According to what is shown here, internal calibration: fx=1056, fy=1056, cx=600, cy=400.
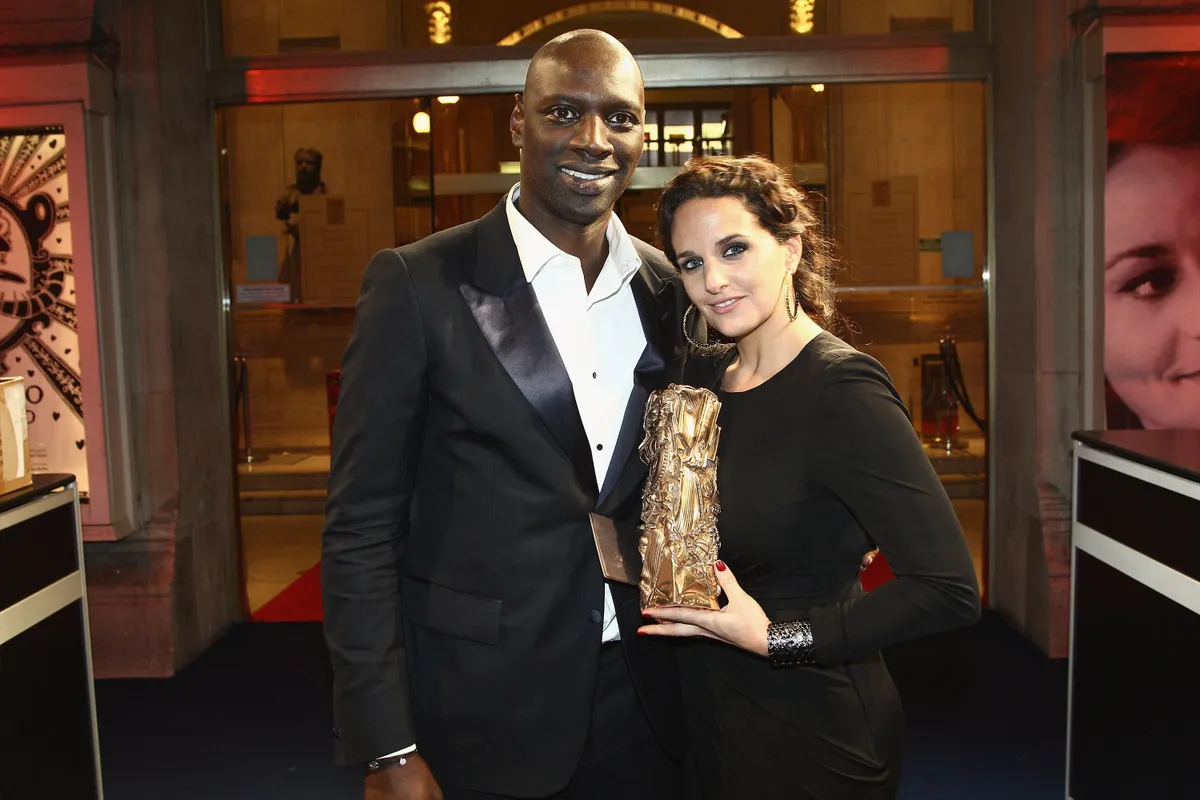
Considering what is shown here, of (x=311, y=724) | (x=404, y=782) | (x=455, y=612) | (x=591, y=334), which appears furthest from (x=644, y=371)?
(x=311, y=724)

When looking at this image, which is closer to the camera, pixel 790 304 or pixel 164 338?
pixel 790 304

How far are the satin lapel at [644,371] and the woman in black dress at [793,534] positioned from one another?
0.14 m

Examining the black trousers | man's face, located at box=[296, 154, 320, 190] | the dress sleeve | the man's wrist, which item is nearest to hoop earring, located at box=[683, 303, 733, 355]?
the dress sleeve

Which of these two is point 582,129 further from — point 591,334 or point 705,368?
point 705,368

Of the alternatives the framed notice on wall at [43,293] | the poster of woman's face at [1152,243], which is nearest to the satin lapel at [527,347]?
the framed notice on wall at [43,293]

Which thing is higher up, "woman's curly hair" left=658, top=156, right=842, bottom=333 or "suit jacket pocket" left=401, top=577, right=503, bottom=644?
"woman's curly hair" left=658, top=156, right=842, bottom=333

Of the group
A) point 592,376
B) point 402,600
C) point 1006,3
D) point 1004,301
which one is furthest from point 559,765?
point 1006,3

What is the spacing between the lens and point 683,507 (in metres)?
1.82

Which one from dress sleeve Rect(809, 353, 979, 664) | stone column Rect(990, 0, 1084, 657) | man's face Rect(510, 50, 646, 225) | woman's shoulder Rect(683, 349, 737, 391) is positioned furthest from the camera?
stone column Rect(990, 0, 1084, 657)

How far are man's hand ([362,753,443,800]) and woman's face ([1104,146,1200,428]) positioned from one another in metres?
4.26

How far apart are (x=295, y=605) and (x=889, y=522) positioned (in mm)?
4991

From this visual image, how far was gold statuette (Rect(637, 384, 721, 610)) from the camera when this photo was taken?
1.80m

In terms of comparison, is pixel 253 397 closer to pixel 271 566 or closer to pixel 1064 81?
pixel 271 566

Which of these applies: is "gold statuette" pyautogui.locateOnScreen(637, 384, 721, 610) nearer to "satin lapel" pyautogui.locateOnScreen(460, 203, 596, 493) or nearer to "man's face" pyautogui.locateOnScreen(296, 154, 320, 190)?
"satin lapel" pyautogui.locateOnScreen(460, 203, 596, 493)
